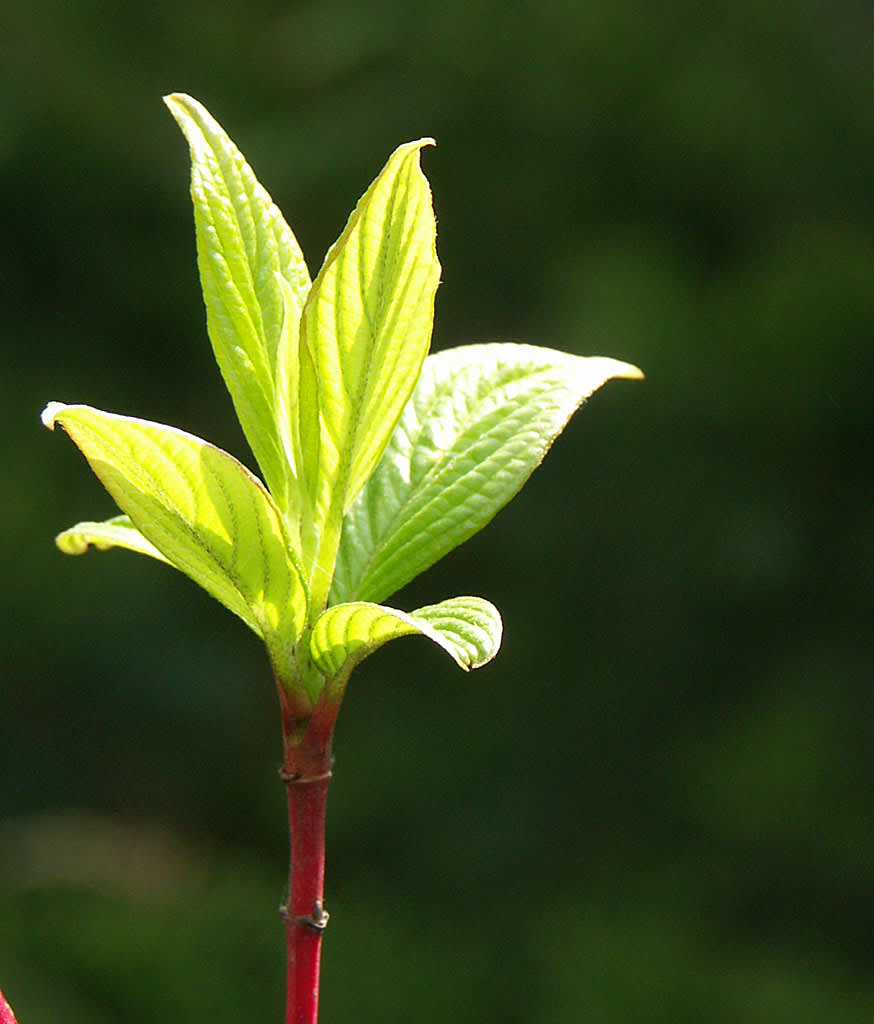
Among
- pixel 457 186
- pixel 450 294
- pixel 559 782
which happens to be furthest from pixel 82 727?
pixel 457 186

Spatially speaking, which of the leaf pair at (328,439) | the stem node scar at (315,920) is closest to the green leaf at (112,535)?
the leaf pair at (328,439)

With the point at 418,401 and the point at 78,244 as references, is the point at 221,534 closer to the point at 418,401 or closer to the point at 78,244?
the point at 418,401

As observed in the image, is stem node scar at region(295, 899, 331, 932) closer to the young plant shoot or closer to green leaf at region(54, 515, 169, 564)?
the young plant shoot

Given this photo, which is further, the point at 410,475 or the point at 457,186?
the point at 457,186

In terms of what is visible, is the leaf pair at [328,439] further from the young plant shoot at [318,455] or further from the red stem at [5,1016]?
the red stem at [5,1016]

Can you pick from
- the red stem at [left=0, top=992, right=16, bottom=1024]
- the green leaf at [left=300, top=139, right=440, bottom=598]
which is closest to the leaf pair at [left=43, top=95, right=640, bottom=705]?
the green leaf at [left=300, top=139, right=440, bottom=598]

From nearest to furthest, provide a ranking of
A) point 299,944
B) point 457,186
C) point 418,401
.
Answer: point 299,944, point 418,401, point 457,186
